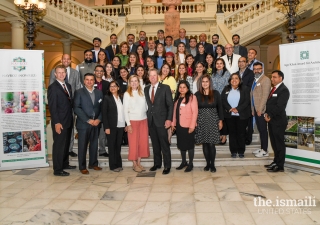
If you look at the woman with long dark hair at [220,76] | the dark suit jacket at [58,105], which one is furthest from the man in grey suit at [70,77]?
the woman with long dark hair at [220,76]

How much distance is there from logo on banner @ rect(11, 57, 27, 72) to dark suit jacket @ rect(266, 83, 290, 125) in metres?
4.75

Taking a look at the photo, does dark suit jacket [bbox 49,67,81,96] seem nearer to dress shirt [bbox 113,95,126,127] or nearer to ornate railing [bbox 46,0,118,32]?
dress shirt [bbox 113,95,126,127]

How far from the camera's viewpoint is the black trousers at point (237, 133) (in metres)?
5.79

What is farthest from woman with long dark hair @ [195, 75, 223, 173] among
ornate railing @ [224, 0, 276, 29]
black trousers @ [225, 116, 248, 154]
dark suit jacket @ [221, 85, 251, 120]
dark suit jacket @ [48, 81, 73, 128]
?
ornate railing @ [224, 0, 276, 29]

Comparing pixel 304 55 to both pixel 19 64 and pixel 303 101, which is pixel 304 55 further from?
pixel 19 64

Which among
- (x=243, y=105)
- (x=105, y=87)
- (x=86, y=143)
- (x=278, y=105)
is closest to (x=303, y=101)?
(x=278, y=105)

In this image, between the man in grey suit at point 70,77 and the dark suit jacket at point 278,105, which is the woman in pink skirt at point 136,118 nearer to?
the man in grey suit at point 70,77

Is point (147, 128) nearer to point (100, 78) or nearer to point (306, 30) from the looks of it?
point (100, 78)

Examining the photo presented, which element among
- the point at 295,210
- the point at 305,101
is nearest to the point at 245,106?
the point at 305,101

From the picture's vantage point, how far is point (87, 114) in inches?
217

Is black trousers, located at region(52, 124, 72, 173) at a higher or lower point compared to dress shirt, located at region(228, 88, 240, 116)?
lower

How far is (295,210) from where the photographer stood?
3697 mm

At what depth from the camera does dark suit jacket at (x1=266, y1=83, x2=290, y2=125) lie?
5391 mm

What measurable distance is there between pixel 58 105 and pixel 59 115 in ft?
0.59
